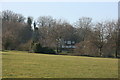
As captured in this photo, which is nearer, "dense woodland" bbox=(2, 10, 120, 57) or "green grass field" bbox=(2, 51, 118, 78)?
"green grass field" bbox=(2, 51, 118, 78)

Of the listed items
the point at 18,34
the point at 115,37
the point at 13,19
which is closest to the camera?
the point at 115,37

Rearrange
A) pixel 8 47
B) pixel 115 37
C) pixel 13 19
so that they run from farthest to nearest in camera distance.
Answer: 1. pixel 13 19
2. pixel 8 47
3. pixel 115 37

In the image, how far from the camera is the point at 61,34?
64.0 metres

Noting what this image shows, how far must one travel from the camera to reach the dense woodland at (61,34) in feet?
177

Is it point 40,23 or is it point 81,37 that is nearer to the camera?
point 81,37

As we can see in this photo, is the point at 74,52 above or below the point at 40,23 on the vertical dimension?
below

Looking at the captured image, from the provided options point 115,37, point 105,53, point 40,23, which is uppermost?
point 40,23

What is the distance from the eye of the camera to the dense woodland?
54062mm

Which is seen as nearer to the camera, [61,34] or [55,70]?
[55,70]

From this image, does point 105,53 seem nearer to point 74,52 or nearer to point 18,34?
point 74,52

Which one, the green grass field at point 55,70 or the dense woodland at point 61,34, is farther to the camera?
the dense woodland at point 61,34

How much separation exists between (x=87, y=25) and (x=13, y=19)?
24.6m

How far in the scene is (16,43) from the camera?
6053cm

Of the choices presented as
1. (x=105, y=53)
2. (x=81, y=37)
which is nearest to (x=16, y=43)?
(x=81, y=37)
